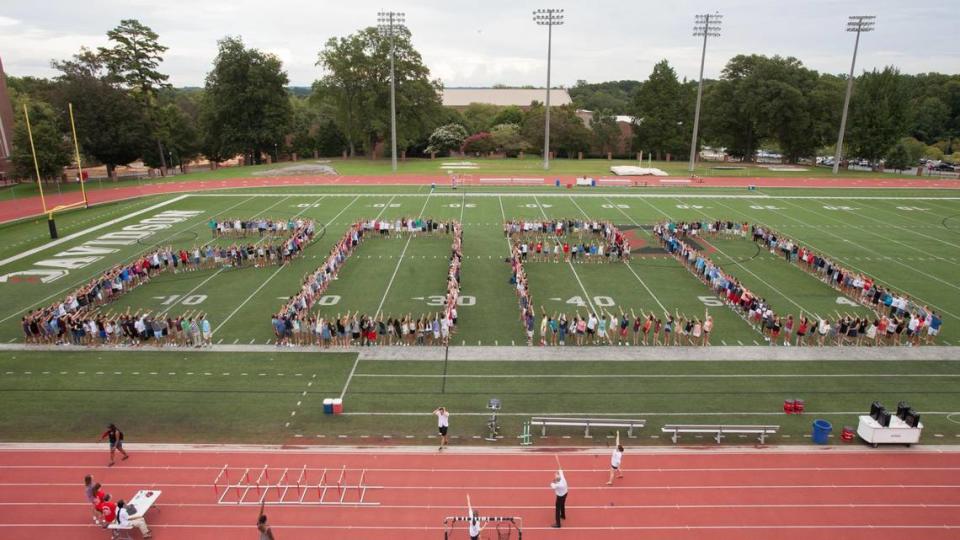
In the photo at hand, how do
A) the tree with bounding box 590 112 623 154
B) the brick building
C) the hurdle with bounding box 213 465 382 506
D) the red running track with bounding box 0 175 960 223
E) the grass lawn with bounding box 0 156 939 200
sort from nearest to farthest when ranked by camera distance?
1. the hurdle with bounding box 213 465 382 506
2. the red running track with bounding box 0 175 960 223
3. the brick building
4. the grass lawn with bounding box 0 156 939 200
5. the tree with bounding box 590 112 623 154

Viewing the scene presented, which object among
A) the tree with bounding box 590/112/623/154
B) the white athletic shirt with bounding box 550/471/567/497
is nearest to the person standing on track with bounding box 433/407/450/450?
the white athletic shirt with bounding box 550/471/567/497

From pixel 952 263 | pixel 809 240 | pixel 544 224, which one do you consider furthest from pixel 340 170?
pixel 952 263

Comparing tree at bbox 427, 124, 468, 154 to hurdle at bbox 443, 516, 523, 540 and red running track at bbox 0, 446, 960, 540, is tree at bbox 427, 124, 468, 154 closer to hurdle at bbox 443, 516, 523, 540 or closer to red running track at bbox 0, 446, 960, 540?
red running track at bbox 0, 446, 960, 540

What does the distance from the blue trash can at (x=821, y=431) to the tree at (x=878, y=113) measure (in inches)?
2751

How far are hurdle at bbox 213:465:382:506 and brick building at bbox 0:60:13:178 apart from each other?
58.7 metres

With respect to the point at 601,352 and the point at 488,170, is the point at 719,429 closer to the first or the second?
the point at 601,352

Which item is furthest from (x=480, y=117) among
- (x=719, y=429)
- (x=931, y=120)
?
(x=719, y=429)

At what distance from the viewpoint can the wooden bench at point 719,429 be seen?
13945 millimetres

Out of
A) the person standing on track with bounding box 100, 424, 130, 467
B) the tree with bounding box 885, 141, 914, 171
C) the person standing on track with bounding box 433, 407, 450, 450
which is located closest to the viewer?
the person standing on track with bounding box 100, 424, 130, 467

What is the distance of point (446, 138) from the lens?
8394 cm

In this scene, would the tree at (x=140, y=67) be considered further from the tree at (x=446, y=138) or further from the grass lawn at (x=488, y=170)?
the tree at (x=446, y=138)

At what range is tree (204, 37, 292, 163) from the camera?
7206 cm

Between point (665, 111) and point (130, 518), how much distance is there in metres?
81.1

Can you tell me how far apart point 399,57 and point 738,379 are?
6605 centimetres
